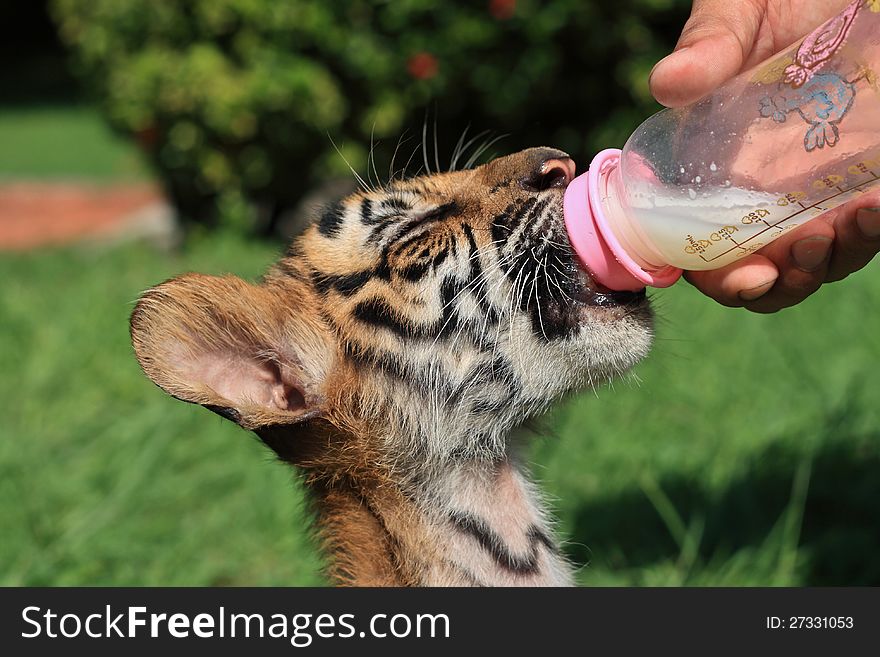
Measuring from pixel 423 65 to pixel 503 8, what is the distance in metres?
0.87

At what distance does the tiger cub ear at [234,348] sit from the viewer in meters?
2.69

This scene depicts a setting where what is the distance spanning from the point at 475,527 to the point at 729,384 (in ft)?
10.6

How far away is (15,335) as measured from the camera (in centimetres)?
673

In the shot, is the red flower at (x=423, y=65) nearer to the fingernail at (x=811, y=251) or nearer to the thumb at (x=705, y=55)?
the thumb at (x=705, y=55)

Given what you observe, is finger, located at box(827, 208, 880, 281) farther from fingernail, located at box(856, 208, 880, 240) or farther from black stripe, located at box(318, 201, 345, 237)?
black stripe, located at box(318, 201, 345, 237)

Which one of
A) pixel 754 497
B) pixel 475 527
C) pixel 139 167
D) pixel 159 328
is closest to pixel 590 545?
pixel 754 497

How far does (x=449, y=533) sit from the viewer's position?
295cm

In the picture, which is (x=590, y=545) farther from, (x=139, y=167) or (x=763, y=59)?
(x=139, y=167)

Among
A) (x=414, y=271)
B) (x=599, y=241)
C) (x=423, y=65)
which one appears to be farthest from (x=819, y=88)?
(x=423, y=65)

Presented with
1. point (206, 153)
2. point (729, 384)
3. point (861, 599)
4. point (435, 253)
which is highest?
point (206, 153)

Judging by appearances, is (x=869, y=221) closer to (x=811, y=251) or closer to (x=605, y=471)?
(x=811, y=251)

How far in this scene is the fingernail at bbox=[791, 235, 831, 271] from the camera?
299cm

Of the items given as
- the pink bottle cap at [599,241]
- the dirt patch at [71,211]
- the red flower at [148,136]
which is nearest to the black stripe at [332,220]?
the pink bottle cap at [599,241]

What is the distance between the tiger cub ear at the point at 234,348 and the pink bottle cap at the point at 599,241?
32.0 inches
